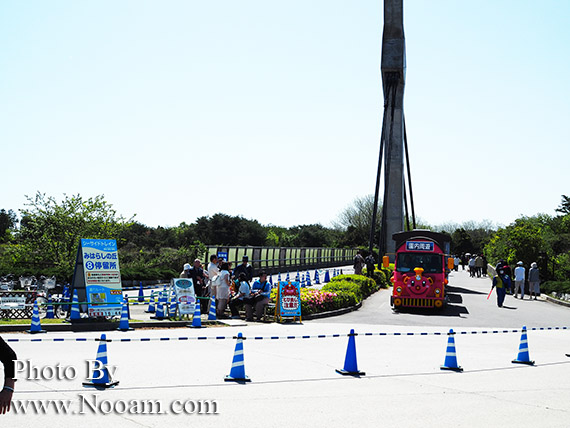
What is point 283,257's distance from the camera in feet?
166

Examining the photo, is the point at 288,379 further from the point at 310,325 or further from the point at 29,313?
the point at 29,313

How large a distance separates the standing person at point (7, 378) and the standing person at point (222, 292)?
14.6 m

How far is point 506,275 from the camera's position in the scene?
1036 inches

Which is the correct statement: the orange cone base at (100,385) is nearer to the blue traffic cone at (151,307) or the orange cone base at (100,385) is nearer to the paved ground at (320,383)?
the paved ground at (320,383)

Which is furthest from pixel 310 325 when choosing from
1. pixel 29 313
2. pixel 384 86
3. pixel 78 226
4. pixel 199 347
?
pixel 384 86

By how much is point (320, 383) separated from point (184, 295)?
9551 millimetres

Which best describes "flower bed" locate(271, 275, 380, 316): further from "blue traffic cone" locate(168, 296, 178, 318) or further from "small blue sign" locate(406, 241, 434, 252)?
"blue traffic cone" locate(168, 296, 178, 318)

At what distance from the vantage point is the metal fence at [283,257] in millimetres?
38969

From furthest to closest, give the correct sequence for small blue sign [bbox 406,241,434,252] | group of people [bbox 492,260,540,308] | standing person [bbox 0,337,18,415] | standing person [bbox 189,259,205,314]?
group of people [bbox 492,260,540,308], small blue sign [bbox 406,241,434,252], standing person [bbox 189,259,205,314], standing person [bbox 0,337,18,415]

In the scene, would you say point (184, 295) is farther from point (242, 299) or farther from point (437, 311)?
point (437, 311)

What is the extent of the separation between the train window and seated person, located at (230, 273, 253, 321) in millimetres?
7056

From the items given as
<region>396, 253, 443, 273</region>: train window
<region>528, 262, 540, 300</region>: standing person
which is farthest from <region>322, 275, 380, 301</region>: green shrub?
<region>528, 262, 540, 300</region>: standing person

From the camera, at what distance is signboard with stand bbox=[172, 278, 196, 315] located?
17.8 meters

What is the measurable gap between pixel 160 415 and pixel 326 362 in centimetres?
459
